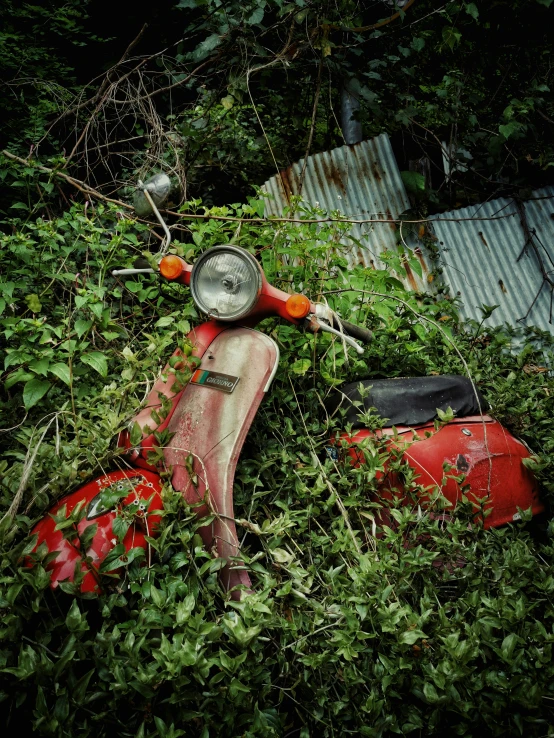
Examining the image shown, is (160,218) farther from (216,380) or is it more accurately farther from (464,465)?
(464,465)

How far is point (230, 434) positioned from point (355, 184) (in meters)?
2.74

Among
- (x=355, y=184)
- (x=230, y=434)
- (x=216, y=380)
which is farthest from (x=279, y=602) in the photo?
(x=355, y=184)

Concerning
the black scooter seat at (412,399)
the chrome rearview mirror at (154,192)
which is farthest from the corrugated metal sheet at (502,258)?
the chrome rearview mirror at (154,192)

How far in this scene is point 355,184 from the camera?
12.6ft

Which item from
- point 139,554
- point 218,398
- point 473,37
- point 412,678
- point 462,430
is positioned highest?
point 473,37

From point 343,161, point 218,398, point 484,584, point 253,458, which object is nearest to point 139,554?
point 218,398

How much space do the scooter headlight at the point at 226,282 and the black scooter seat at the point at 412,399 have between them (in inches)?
25.2

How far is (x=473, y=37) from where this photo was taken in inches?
156

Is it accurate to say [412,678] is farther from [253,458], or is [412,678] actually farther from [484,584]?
[253,458]

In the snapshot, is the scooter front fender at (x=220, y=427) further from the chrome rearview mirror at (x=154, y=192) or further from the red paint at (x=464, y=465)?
the chrome rearview mirror at (x=154, y=192)

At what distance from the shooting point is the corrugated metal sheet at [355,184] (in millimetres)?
3764

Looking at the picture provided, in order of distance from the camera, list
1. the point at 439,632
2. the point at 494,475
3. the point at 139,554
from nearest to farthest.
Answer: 1. the point at 139,554
2. the point at 439,632
3. the point at 494,475

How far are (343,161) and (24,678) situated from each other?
145 inches

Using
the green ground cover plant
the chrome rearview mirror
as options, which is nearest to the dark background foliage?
the green ground cover plant
